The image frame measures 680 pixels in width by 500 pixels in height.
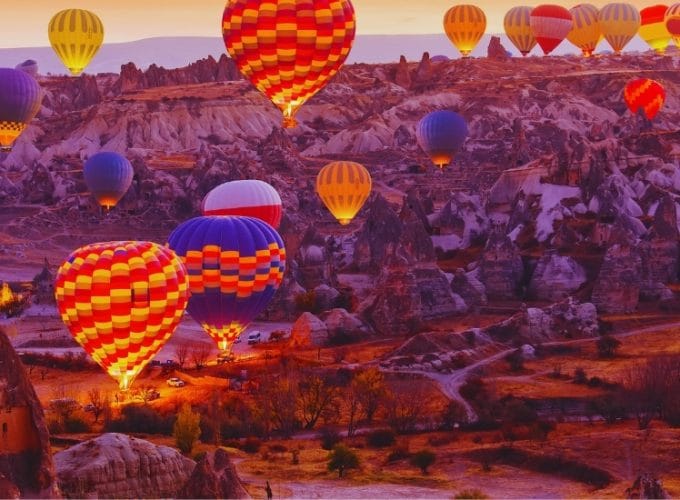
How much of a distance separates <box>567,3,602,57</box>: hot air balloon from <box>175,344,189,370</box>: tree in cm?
8215

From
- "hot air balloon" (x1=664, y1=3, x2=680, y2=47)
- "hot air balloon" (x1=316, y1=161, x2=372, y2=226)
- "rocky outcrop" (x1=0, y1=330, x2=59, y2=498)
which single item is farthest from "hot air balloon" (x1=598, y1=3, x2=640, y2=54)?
"rocky outcrop" (x1=0, y1=330, x2=59, y2=498)

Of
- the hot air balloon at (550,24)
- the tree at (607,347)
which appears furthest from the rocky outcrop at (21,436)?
the hot air balloon at (550,24)

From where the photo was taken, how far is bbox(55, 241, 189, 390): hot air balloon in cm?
3381

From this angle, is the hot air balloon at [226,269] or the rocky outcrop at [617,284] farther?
the rocky outcrop at [617,284]

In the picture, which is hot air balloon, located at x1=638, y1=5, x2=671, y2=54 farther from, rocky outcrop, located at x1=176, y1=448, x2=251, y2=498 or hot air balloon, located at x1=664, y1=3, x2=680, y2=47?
rocky outcrop, located at x1=176, y1=448, x2=251, y2=498

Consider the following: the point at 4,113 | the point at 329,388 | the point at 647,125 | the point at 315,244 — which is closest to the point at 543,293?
the point at 315,244

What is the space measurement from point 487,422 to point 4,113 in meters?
55.7

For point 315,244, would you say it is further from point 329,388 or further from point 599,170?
point 329,388

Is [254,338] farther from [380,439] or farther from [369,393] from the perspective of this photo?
[380,439]

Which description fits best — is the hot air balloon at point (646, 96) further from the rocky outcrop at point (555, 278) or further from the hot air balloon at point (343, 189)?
the rocky outcrop at point (555, 278)

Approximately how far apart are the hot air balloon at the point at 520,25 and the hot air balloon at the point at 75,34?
3567cm

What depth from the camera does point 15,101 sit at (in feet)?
267

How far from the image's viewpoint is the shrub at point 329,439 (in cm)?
3134

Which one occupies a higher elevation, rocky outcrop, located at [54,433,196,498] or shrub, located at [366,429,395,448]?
rocky outcrop, located at [54,433,196,498]
